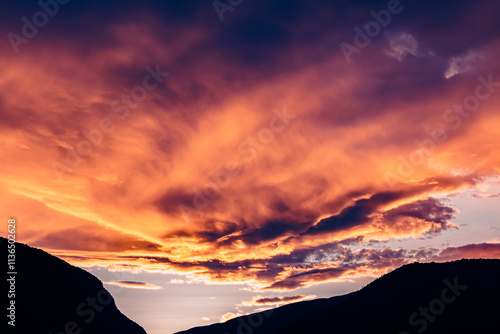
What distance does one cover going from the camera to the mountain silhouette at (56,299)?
326 ft

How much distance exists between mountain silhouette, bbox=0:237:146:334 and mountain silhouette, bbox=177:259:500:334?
7054cm

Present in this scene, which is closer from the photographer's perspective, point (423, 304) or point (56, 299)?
point (423, 304)

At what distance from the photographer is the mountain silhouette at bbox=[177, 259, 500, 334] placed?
88.9m

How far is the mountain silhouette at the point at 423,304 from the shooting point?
88.9 m

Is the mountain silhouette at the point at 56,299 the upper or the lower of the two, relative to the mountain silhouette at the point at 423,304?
upper

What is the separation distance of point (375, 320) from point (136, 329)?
113476mm

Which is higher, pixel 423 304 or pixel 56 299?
pixel 56 299

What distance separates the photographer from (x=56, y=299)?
119m

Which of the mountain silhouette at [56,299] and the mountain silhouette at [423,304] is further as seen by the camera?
the mountain silhouette at [56,299]

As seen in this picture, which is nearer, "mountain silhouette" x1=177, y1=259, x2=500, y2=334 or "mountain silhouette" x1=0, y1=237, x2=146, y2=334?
"mountain silhouette" x1=177, y1=259, x2=500, y2=334

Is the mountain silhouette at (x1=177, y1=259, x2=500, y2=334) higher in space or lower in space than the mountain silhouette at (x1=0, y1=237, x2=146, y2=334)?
lower

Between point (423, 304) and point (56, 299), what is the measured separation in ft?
363

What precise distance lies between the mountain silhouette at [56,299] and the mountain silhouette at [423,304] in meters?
70.5

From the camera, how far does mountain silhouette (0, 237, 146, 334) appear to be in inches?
3907
